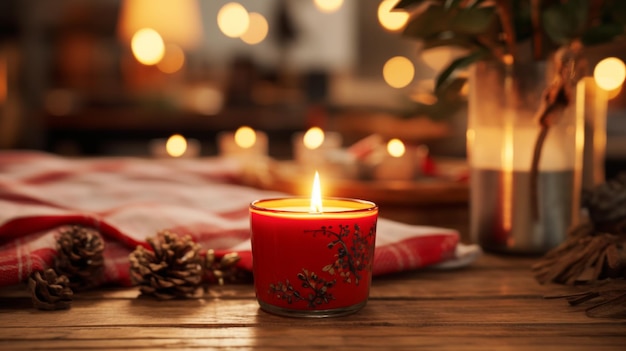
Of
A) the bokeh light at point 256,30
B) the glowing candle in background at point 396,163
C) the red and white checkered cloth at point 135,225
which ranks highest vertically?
the bokeh light at point 256,30

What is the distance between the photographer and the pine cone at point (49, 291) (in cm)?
56

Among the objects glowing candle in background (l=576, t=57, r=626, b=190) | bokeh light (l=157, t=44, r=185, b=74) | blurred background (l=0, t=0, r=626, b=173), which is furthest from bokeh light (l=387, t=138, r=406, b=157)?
bokeh light (l=157, t=44, r=185, b=74)

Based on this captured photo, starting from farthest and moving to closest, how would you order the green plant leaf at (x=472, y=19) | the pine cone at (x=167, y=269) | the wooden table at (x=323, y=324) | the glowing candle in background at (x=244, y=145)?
1. the glowing candle in background at (x=244, y=145)
2. the green plant leaf at (x=472, y=19)
3. the pine cone at (x=167, y=269)
4. the wooden table at (x=323, y=324)

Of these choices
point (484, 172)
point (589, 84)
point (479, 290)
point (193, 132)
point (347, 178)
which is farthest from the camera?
point (193, 132)

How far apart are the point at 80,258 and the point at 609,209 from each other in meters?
0.56

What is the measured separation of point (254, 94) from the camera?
4129 mm

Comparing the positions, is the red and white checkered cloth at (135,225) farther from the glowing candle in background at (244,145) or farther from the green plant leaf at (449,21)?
the glowing candle in background at (244,145)

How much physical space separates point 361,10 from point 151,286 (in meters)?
4.46

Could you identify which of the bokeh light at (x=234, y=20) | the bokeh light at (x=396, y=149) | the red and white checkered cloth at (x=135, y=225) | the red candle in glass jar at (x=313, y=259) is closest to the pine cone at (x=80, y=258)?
the red and white checkered cloth at (x=135, y=225)

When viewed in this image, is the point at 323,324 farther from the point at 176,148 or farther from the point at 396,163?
the point at 176,148

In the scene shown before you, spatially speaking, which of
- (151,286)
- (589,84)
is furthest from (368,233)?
(589,84)

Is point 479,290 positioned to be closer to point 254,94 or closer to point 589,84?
point 589,84

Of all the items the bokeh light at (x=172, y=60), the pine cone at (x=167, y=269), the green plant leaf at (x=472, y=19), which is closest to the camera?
the pine cone at (x=167, y=269)

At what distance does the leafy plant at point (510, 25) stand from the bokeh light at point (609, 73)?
11 cm
